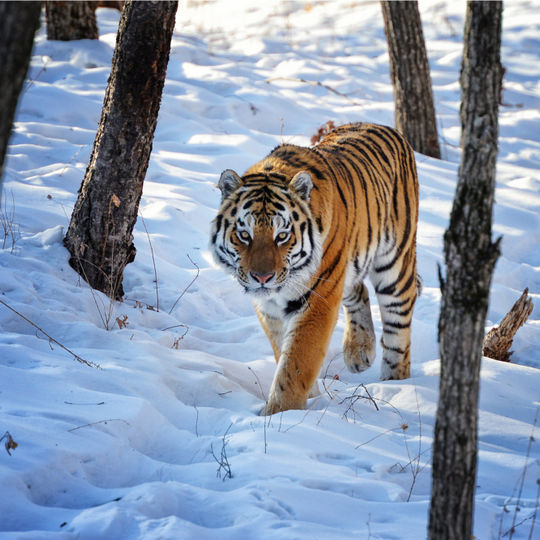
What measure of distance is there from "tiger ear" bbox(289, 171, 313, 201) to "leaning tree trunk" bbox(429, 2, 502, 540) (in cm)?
193

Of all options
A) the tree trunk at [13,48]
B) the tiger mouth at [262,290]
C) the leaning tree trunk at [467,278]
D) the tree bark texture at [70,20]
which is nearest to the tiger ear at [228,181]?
the tiger mouth at [262,290]

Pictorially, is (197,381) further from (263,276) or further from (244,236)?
(244,236)

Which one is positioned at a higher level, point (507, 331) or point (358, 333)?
point (507, 331)

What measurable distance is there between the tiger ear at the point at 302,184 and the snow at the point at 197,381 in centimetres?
103

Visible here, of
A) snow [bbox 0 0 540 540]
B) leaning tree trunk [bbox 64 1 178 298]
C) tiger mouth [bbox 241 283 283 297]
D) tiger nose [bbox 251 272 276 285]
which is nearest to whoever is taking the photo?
snow [bbox 0 0 540 540]

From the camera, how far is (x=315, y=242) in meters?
3.77

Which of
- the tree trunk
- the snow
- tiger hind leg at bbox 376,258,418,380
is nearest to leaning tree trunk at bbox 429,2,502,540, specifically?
the snow

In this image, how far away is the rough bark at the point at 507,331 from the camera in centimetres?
440

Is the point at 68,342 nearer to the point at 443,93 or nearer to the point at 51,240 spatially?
the point at 51,240

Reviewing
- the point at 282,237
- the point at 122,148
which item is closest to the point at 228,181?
the point at 282,237

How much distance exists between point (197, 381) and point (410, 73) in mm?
5748

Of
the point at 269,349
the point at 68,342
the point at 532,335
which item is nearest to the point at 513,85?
the point at 532,335

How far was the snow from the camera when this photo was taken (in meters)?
2.40

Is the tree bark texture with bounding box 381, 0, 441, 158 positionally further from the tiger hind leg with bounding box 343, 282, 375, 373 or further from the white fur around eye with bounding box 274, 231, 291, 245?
the white fur around eye with bounding box 274, 231, 291, 245
